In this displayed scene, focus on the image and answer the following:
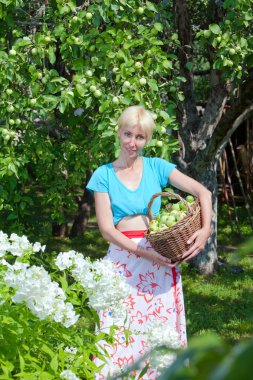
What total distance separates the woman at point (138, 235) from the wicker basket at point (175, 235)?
1.8 inches

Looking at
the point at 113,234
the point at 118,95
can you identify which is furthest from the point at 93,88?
the point at 113,234

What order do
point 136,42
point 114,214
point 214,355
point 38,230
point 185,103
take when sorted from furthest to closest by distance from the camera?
point 38,230
point 185,103
point 136,42
point 114,214
point 214,355

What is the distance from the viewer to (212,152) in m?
6.66

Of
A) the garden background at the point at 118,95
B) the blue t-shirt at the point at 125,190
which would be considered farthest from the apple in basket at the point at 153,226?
the garden background at the point at 118,95

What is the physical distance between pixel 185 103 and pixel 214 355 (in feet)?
22.4

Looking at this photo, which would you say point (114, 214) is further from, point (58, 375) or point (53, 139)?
point (53, 139)

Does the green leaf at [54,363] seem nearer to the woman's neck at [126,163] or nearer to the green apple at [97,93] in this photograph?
the woman's neck at [126,163]

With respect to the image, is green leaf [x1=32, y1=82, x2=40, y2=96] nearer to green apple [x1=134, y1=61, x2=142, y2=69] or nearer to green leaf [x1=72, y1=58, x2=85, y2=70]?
green leaf [x1=72, y1=58, x2=85, y2=70]

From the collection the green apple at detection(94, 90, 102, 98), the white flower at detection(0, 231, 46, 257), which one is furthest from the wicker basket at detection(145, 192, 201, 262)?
the green apple at detection(94, 90, 102, 98)

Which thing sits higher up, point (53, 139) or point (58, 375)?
point (53, 139)

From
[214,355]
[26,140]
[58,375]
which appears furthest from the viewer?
[26,140]

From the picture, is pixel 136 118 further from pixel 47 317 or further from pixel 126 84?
pixel 126 84

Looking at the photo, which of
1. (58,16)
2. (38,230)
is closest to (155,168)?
(58,16)

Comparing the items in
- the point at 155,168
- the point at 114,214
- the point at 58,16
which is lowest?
the point at 114,214
